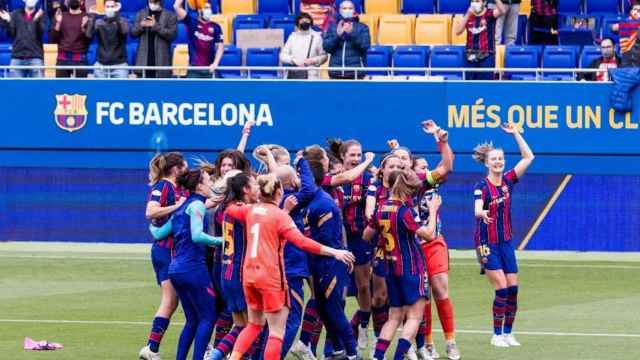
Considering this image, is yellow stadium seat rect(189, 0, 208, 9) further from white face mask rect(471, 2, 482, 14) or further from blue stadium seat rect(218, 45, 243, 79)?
white face mask rect(471, 2, 482, 14)

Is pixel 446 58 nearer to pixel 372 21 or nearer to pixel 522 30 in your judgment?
pixel 522 30

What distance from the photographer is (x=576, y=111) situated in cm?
2558

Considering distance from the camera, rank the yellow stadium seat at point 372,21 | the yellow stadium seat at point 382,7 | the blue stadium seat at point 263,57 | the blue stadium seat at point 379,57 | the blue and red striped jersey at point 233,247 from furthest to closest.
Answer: the yellow stadium seat at point 382,7
the yellow stadium seat at point 372,21
the blue stadium seat at point 263,57
the blue stadium seat at point 379,57
the blue and red striped jersey at point 233,247

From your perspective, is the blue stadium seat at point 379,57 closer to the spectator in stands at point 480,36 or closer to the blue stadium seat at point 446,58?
the blue stadium seat at point 446,58

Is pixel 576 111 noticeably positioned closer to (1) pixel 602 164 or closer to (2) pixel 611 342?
(1) pixel 602 164

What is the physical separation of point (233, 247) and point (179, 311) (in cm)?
597

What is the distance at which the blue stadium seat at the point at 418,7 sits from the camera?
98.2ft

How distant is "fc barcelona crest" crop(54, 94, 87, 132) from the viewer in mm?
27125

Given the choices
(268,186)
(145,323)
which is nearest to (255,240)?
(268,186)

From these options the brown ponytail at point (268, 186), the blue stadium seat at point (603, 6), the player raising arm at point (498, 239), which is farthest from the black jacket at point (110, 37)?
the brown ponytail at point (268, 186)

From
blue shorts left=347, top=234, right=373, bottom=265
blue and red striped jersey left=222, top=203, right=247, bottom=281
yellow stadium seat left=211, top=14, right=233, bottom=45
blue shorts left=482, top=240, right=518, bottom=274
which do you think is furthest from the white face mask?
blue and red striped jersey left=222, top=203, right=247, bottom=281

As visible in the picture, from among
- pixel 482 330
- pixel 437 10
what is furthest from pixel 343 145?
pixel 437 10

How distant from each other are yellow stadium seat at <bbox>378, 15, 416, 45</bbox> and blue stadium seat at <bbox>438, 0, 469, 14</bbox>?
892mm

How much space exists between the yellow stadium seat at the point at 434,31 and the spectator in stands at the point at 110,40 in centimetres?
541
